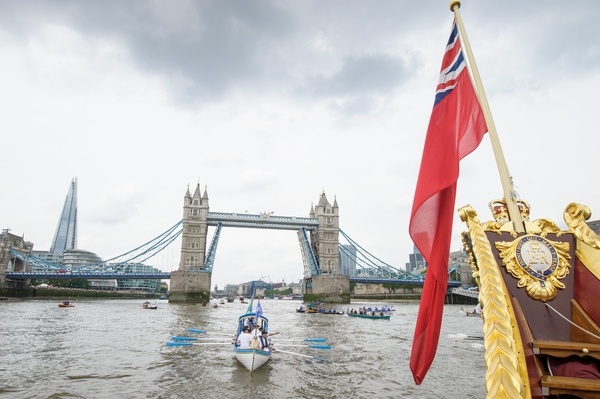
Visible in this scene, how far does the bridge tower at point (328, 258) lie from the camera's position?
6719cm

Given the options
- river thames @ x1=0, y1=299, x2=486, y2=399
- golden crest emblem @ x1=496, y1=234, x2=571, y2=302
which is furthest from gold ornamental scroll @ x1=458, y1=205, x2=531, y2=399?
river thames @ x1=0, y1=299, x2=486, y2=399

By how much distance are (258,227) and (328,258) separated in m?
16.2

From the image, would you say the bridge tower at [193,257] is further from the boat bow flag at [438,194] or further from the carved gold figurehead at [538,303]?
the carved gold figurehead at [538,303]

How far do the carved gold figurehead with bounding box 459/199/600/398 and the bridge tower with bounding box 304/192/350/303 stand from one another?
6512 cm

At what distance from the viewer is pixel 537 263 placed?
138 inches

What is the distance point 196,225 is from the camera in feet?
240

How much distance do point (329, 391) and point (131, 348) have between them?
11072mm

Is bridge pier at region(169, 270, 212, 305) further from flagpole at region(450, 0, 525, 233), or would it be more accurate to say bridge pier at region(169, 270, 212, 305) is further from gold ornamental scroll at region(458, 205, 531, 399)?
gold ornamental scroll at region(458, 205, 531, 399)

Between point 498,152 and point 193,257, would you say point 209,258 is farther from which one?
point 498,152

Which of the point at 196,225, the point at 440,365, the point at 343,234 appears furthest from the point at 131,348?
the point at 343,234

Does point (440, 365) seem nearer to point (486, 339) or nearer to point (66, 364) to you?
point (486, 339)

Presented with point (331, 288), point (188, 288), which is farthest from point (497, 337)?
point (331, 288)

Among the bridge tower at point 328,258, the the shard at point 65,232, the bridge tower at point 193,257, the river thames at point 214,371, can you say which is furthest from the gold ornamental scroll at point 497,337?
the the shard at point 65,232

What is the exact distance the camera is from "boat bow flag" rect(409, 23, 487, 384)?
372 cm
